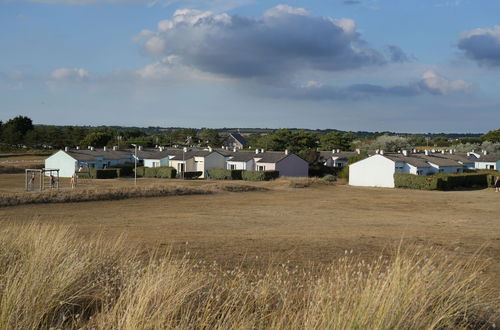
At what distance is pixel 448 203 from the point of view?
38.9m

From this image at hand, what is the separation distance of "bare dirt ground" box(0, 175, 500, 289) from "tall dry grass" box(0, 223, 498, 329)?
5.85 ft

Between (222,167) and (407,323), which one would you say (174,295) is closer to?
(407,323)

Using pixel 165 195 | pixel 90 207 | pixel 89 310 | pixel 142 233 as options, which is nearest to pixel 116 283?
pixel 89 310

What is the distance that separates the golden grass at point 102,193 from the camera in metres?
33.2

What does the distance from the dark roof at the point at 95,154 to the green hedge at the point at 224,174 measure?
16.8 m

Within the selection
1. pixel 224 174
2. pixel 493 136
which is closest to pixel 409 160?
pixel 224 174

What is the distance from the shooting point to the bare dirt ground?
13789 mm

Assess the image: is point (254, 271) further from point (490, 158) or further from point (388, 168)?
point (490, 158)

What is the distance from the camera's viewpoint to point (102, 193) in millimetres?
37312

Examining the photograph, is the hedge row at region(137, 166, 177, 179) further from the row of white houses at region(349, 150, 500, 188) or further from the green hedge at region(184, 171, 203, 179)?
the row of white houses at region(349, 150, 500, 188)

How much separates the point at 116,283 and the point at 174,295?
1.21 m

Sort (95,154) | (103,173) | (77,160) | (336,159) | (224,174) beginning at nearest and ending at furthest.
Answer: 1. (103,173)
2. (224,174)
3. (77,160)
4. (95,154)
5. (336,159)

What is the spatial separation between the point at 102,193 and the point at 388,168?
→ 3486cm

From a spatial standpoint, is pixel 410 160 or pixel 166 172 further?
pixel 166 172
